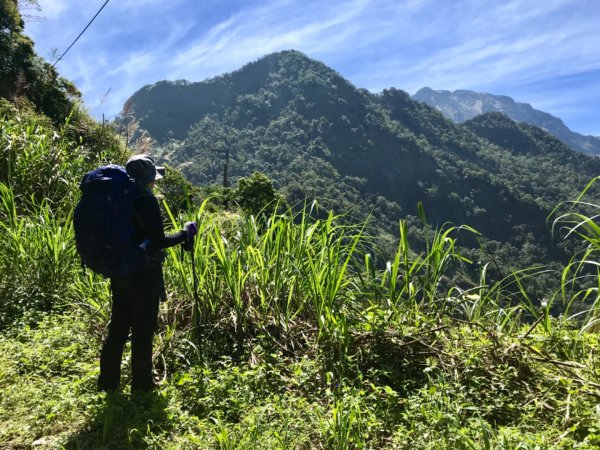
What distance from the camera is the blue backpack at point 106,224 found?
231cm

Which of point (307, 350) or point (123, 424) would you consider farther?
point (307, 350)

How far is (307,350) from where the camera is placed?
3.01 meters

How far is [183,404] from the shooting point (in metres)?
2.56

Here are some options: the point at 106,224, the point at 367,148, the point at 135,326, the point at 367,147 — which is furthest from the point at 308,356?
the point at 367,147

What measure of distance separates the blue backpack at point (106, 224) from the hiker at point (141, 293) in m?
0.11

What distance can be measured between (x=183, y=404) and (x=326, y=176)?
367ft

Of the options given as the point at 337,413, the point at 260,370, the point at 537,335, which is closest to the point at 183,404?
the point at 260,370

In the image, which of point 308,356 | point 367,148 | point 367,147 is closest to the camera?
point 308,356

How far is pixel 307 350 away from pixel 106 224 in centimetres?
160

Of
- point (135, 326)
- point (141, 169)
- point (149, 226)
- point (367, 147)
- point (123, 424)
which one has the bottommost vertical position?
point (123, 424)

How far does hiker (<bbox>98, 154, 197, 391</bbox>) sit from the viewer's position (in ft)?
8.34

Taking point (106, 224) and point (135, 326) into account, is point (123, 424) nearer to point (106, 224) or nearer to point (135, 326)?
point (135, 326)

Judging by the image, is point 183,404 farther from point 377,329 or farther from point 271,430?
point 377,329

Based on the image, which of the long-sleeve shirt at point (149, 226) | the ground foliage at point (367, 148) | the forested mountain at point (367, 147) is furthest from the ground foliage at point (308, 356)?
the forested mountain at point (367, 147)
